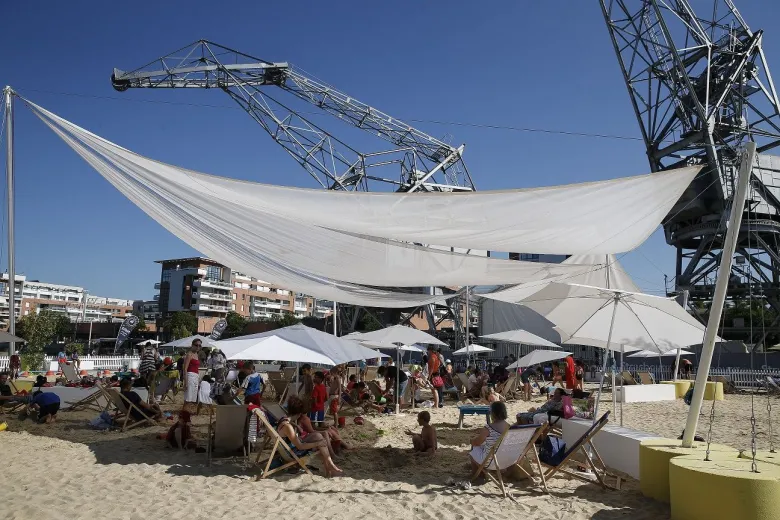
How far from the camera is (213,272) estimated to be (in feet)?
357

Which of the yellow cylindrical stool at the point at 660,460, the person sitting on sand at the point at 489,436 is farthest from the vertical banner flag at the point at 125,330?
the yellow cylindrical stool at the point at 660,460

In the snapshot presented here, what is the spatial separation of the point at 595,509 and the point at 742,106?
30004 mm

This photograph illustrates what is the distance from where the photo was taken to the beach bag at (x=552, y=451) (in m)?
6.38

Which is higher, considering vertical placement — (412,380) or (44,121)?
(44,121)

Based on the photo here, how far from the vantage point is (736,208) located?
17.4 ft

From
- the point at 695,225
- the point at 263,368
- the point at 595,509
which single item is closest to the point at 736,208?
the point at 595,509

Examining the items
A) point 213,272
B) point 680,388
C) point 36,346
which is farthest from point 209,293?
point 680,388

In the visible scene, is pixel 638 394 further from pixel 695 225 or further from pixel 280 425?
pixel 695 225

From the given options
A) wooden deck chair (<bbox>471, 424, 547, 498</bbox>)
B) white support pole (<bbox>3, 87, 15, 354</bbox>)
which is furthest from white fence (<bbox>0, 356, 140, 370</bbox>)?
wooden deck chair (<bbox>471, 424, 547, 498</bbox>)

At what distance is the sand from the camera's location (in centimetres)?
512

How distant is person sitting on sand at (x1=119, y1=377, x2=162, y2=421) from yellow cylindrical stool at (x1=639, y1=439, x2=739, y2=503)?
24.5 ft

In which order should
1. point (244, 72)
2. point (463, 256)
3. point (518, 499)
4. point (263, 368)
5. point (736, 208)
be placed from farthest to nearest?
point (244, 72)
point (263, 368)
point (463, 256)
point (518, 499)
point (736, 208)

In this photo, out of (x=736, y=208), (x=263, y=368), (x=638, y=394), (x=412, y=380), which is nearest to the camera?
(x=736, y=208)

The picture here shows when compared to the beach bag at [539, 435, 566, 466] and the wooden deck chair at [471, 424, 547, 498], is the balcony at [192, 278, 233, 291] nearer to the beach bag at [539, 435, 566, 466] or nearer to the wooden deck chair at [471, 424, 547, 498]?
the beach bag at [539, 435, 566, 466]
